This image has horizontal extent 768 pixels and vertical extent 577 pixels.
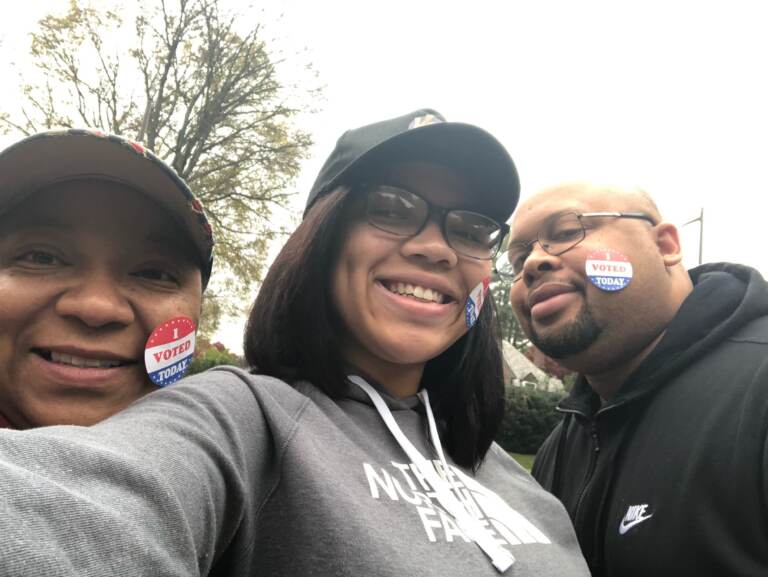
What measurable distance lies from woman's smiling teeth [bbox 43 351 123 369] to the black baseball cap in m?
0.76

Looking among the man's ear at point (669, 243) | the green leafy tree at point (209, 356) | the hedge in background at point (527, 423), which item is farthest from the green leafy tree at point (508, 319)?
the man's ear at point (669, 243)

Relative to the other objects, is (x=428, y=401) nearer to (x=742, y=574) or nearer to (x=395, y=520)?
(x=395, y=520)

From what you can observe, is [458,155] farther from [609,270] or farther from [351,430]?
[609,270]

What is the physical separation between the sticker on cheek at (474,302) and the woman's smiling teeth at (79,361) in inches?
42.9

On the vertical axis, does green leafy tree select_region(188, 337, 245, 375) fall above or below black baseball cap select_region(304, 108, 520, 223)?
below

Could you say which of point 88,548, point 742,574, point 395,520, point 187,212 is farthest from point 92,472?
point 742,574

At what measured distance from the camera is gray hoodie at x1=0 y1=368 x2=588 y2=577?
0.61 metres

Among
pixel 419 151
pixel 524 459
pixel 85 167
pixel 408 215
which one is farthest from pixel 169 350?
pixel 524 459

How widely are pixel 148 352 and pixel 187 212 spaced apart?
0.41 m

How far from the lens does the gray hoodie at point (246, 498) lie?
2.01 ft

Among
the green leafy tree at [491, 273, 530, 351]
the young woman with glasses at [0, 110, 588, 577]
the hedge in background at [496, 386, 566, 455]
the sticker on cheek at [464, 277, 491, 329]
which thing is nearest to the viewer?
the young woman with glasses at [0, 110, 588, 577]

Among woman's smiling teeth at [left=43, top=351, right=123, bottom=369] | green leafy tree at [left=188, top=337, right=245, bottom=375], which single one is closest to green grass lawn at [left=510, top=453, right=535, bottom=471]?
green leafy tree at [left=188, top=337, right=245, bottom=375]

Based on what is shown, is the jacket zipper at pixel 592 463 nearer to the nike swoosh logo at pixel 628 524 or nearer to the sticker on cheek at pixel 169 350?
the nike swoosh logo at pixel 628 524

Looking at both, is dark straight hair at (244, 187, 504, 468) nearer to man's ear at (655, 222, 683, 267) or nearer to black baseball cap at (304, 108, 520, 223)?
black baseball cap at (304, 108, 520, 223)
